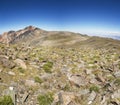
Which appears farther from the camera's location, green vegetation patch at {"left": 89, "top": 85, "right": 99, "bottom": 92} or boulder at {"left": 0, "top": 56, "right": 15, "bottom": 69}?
boulder at {"left": 0, "top": 56, "right": 15, "bottom": 69}

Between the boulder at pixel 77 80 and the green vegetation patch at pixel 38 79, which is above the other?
the green vegetation patch at pixel 38 79

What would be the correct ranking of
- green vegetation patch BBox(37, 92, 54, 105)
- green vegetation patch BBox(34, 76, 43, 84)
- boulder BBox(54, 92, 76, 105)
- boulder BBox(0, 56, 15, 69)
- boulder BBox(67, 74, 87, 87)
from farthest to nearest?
boulder BBox(0, 56, 15, 69)
boulder BBox(67, 74, 87, 87)
green vegetation patch BBox(34, 76, 43, 84)
green vegetation patch BBox(37, 92, 54, 105)
boulder BBox(54, 92, 76, 105)

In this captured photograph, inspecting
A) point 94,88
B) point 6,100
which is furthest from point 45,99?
point 94,88

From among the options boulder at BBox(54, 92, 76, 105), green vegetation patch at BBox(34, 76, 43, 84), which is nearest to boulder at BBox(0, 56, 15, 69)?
green vegetation patch at BBox(34, 76, 43, 84)

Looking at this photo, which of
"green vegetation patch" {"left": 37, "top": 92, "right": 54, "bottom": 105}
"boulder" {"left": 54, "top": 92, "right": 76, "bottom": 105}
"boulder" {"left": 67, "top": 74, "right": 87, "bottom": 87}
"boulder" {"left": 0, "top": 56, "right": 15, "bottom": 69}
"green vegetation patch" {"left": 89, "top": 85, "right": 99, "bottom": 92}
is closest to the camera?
"boulder" {"left": 54, "top": 92, "right": 76, "bottom": 105}

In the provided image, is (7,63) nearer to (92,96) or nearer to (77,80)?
(77,80)

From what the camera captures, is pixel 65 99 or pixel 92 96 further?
pixel 92 96

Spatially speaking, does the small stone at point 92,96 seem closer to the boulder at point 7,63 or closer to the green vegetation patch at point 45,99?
the green vegetation patch at point 45,99

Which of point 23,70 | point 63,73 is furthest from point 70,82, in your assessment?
point 23,70

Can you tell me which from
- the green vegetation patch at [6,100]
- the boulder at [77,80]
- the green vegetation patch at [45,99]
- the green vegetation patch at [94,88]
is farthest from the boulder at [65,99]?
the boulder at [77,80]

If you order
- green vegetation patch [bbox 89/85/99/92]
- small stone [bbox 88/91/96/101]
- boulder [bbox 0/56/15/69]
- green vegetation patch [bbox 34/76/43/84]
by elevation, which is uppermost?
boulder [bbox 0/56/15/69]

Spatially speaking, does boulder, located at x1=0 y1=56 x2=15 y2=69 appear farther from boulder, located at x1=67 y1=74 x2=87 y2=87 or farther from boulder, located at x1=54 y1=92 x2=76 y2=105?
boulder, located at x1=54 y1=92 x2=76 y2=105

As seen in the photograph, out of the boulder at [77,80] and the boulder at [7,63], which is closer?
the boulder at [77,80]

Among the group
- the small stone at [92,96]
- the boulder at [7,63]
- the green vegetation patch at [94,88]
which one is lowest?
the small stone at [92,96]
